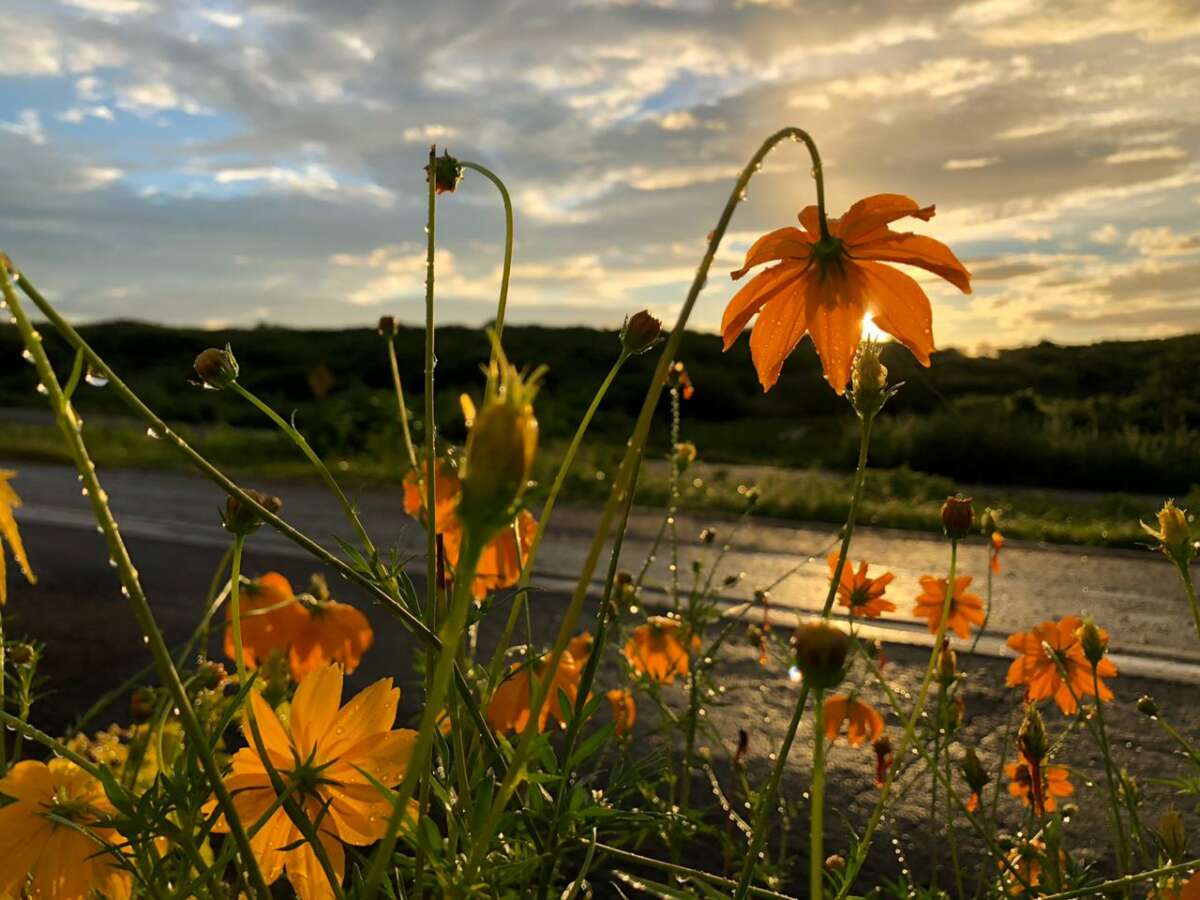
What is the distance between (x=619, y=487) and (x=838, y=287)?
48cm

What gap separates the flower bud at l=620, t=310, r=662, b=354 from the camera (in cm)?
91

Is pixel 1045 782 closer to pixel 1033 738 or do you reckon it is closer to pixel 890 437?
pixel 1033 738

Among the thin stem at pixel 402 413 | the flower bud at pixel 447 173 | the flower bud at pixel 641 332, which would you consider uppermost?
the flower bud at pixel 447 173

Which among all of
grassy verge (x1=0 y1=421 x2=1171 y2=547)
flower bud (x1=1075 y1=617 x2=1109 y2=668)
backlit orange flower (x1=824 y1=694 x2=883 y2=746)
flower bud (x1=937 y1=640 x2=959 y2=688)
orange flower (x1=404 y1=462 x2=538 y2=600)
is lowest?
grassy verge (x1=0 y1=421 x2=1171 y2=547)

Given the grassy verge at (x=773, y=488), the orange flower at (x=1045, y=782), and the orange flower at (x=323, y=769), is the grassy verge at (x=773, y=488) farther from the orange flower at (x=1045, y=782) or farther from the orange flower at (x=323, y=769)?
the orange flower at (x=323, y=769)

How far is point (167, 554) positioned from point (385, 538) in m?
1.00

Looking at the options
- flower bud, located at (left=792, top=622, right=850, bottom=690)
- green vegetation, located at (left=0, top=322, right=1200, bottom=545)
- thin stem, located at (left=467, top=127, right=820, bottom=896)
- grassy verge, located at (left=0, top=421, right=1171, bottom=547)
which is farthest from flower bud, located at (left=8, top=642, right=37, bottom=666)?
grassy verge, located at (left=0, top=421, right=1171, bottom=547)

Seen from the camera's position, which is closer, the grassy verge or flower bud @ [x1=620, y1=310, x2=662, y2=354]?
flower bud @ [x1=620, y1=310, x2=662, y2=354]

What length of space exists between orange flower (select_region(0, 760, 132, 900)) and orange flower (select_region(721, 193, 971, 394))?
0.61m

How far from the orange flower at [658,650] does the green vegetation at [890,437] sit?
22.4 inches

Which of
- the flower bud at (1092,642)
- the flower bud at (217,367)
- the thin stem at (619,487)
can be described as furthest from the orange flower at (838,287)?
the flower bud at (1092,642)

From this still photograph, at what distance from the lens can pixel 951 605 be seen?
1.92 metres

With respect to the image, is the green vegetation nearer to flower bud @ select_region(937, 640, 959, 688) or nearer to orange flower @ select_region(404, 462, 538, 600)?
orange flower @ select_region(404, 462, 538, 600)

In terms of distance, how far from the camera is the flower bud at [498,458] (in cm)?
39
